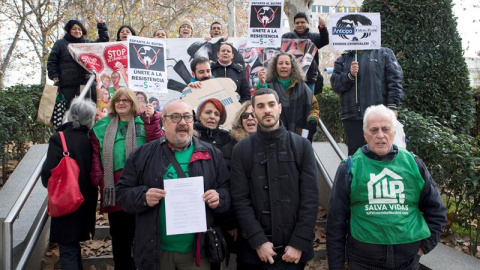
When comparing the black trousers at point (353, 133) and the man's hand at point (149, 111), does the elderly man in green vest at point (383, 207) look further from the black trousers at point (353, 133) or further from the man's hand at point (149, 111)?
the black trousers at point (353, 133)

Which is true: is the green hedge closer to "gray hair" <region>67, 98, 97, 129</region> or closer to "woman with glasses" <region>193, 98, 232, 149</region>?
"gray hair" <region>67, 98, 97, 129</region>

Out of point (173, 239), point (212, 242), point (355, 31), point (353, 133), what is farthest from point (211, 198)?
point (355, 31)

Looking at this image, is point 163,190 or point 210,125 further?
point 210,125

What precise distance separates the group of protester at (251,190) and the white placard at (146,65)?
0.90m

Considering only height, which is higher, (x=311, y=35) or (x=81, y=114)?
(x=311, y=35)

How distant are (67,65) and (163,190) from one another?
510 cm

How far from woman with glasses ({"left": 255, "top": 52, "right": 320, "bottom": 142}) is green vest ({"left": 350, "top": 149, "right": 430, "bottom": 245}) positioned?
6.55ft

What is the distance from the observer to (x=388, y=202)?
3.06 meters

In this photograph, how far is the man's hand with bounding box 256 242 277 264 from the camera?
3225 mm

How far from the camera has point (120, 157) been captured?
4070 mm

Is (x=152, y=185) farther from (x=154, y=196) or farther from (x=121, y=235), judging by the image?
(x=121, y=235)

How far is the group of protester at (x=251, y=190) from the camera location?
3096mm

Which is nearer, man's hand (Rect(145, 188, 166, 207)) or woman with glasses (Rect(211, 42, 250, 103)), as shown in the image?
man's hand (Rect(145, 188, 166, 207))

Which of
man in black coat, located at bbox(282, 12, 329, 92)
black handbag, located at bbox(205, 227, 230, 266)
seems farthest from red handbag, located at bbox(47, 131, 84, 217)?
man in black coat, located at bbox(282, 12, 329, 92)
